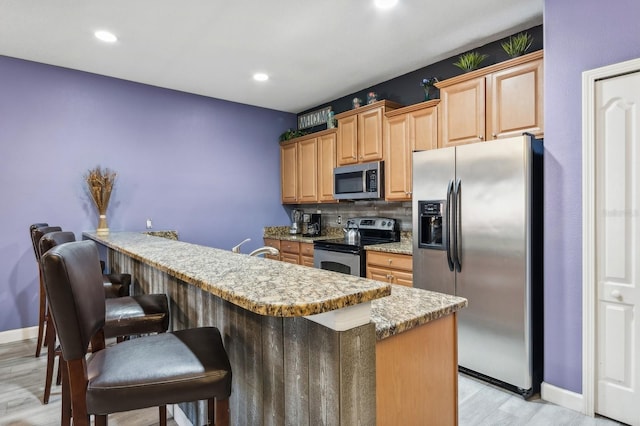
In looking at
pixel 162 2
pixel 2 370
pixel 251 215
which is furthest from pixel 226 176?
pixel 2 370

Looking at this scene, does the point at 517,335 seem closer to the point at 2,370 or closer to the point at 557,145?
the point at 557,145

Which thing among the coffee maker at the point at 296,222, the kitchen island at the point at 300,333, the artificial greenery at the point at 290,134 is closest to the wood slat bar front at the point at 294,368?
the kitchen island at the point at 300,333

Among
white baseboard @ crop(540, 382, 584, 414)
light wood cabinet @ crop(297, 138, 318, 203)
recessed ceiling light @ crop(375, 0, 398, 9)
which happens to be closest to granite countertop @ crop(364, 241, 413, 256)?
white baseboard @ crop(540, 382, 584, 414)

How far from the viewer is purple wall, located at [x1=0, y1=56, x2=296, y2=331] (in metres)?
3.32

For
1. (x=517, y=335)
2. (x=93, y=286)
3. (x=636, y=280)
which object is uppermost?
(x=93, y=286)

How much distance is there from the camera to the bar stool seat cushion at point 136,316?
1.62 meters

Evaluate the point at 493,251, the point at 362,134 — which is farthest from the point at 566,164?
the point at 362,134

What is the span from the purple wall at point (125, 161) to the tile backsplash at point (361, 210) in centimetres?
72

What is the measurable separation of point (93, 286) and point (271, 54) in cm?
271

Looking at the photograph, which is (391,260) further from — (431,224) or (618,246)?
(618,246)

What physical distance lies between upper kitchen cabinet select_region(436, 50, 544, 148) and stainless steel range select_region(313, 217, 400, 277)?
3.91 ft

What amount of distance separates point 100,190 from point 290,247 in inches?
87.2

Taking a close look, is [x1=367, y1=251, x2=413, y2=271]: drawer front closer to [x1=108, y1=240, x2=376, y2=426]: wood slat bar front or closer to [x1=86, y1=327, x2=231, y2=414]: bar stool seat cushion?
[x1=108, y1=240, x2=376, y2=426]: wood slat bar front

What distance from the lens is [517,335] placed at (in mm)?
2299
